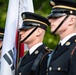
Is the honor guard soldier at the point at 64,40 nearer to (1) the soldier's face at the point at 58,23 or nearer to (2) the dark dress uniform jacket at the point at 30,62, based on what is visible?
(1) the soldier's face at the point at 58,23

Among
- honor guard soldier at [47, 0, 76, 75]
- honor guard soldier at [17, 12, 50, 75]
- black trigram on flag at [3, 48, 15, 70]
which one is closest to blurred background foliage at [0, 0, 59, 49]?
black trigram on flag at [3, 48, 15, 70]

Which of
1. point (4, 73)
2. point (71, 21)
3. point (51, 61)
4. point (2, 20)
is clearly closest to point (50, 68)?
point (51, 61)

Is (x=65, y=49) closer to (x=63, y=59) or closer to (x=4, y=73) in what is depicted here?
(x=63, y=59)

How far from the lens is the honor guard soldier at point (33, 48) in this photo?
6.66 m

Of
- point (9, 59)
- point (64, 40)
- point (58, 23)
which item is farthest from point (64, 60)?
point (9, 59)

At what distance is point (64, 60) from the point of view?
20.3 ft

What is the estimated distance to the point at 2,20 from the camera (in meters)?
12.5

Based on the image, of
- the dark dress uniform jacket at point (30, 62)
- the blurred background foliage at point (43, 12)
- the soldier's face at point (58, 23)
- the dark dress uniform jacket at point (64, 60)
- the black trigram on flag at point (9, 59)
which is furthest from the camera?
the blurred background foliage at point (43, 12)

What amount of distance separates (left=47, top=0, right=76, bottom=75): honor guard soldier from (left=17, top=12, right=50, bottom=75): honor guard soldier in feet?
0.90

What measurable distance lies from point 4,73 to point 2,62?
0.47 ft

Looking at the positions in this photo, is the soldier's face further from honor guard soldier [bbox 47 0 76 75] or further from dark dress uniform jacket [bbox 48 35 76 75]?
dark dress uniform jacket [bbox 48 35 76 75]

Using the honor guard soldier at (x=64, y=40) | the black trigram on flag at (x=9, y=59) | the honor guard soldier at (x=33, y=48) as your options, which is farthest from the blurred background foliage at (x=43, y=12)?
the honor guard soldier at (x=64, y=40)

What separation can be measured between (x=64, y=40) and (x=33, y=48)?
650 millimetres

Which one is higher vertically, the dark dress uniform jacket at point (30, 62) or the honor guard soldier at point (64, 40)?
the honor guard soldier at point (64, 40)
